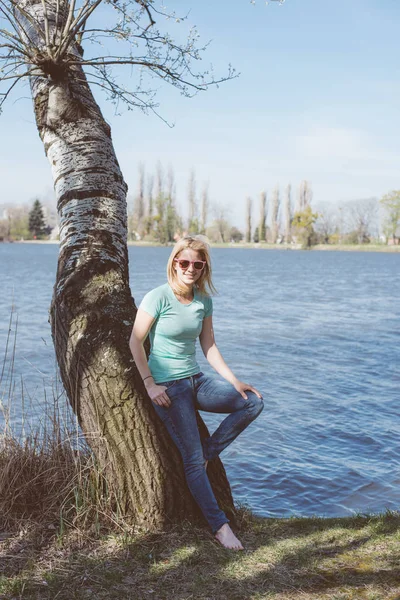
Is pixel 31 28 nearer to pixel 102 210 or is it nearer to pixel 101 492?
pixel 102 210

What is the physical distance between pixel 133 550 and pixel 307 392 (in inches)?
362

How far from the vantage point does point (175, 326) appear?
414 centimetres

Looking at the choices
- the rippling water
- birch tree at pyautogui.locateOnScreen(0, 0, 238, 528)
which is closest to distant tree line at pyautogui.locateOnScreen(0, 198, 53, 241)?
the rippling water

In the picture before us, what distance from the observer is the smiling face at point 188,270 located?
165 inches

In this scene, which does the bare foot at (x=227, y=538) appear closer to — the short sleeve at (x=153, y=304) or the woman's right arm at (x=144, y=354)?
the woman's right arm at (x=144, y=354)

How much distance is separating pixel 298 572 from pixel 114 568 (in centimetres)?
112

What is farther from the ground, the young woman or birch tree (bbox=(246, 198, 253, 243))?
birch tree (bbox=(246, 198, 253, 243))

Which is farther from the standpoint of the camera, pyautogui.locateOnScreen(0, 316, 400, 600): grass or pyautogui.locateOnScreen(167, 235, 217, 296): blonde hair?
pyautogui.locateOnScreen(167, 235, 217, 296): blonde hair

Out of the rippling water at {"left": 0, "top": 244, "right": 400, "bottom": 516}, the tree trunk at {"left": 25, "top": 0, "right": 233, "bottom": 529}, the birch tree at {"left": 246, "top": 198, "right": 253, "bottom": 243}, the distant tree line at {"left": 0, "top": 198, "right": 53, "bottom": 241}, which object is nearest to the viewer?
the tree trunk at {"left": 25, "top": 0, "right": 233, "bottom": 529}

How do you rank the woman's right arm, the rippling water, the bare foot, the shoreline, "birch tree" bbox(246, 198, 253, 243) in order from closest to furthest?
the woman's right arm < the bare foot < the rippling water < the shoreline < "birch tree" bbox(246, 198, 253, 243)

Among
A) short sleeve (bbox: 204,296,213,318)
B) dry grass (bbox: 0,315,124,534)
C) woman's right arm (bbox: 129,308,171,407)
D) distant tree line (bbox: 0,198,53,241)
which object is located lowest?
dry grass (bbox: 0,315,124,534)

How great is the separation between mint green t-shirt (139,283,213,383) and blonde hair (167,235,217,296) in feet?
0.19

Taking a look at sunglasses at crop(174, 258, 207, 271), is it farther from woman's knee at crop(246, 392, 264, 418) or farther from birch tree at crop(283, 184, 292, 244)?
birch tree at crop(283, 184, 292, 244)

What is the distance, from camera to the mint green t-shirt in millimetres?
4141
